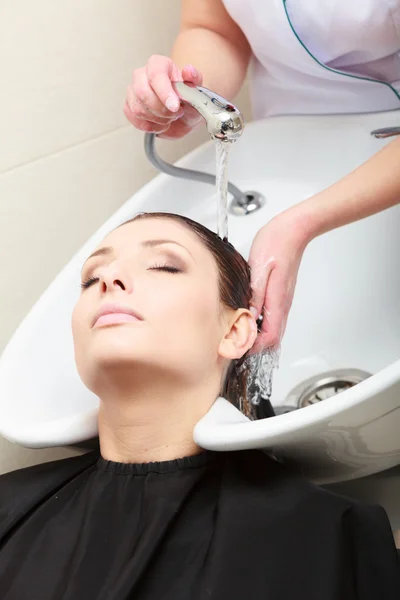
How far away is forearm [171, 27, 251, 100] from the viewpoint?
121 centimetres

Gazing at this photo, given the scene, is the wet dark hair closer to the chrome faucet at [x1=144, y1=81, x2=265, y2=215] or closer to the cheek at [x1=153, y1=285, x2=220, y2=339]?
the cheek at [x1=153, y1=285, x2=220, y2=339]

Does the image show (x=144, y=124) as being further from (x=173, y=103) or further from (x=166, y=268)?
(x=166, y=268)

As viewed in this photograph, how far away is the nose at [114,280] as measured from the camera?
32.7 inches

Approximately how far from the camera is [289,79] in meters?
1.24

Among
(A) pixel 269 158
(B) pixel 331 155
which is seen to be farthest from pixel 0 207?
(B) pixel 331 155

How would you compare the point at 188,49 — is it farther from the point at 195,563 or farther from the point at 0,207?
the point at 195,563

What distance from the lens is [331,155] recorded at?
1237mm

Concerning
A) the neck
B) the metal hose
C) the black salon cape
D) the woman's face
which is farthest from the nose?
the metal hose

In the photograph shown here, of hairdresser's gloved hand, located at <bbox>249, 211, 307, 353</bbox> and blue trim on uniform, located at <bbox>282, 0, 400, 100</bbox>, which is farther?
blue trim on uniform, located at <bbox>282, 0, 400, 100</bbox>

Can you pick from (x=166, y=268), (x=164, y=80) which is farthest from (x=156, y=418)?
(x=164, y=80)

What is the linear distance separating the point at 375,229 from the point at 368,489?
1.48 ft

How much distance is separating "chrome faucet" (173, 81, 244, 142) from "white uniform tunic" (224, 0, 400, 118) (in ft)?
1.11

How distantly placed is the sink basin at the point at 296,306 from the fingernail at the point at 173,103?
276 millimetres

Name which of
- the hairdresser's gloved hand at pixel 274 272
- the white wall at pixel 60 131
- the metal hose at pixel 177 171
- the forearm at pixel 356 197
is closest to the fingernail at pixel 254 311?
the hairdresser's gloved hand at pixel 274 272
